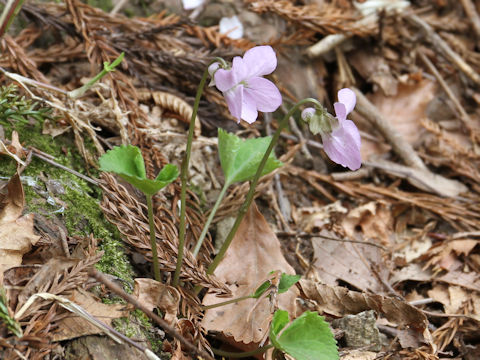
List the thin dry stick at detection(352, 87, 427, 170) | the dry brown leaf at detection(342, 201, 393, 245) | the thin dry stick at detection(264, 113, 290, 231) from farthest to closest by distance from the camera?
the thin dry stick at detection(352, 87, 427, 170) < the dry brown leaf at detection(342, 201, 393, 245) < the thin dry stick at detection(264, 113, 290, 231)

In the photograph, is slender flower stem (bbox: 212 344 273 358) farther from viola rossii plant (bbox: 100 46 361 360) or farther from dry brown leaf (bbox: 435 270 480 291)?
dry brown leaf (bbox: 435 270 480 291)

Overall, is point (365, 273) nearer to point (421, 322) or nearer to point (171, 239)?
point (421, 322)

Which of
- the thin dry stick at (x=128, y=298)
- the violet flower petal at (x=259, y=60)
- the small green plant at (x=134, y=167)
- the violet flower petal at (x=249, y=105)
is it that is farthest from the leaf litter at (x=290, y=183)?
the violet flower petal at (x=259, y=60)

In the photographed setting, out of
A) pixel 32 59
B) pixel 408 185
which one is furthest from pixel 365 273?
pixel 32 59

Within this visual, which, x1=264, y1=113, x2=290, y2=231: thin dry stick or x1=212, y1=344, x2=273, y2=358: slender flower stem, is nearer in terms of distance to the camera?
x1=212, y1=344, x2=273, y2=358: slender flower stem

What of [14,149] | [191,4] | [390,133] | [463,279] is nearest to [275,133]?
[14,149]

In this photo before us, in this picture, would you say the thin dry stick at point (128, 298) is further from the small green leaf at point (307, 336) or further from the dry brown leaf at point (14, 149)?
the dry brown leaf at point (14, 149)

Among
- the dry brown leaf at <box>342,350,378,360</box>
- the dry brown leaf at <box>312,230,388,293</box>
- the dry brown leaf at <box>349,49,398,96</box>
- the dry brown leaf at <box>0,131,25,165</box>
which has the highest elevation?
the dry brown leaf at <box>0,131,25,165</box>

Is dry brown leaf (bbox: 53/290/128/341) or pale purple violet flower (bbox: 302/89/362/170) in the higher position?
pale purple violet flower (bbox: 302/89/362/170)

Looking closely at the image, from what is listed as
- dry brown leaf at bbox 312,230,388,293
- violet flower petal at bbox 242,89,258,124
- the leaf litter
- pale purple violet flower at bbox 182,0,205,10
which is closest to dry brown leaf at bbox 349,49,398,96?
the leaf litter
